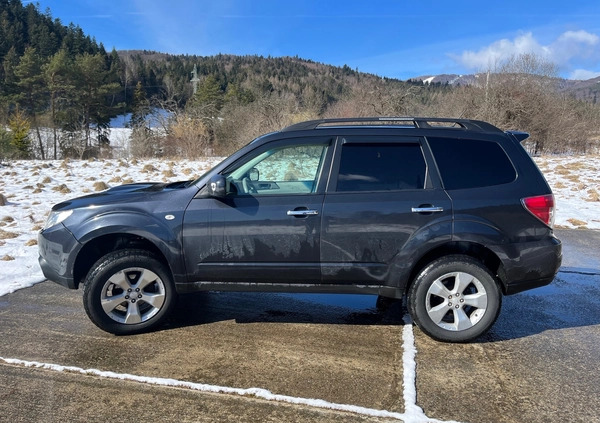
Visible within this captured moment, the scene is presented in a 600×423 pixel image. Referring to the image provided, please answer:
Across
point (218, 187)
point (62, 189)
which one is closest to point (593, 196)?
point (218, 187)

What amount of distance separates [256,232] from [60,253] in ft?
5.86

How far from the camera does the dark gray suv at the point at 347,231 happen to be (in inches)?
144

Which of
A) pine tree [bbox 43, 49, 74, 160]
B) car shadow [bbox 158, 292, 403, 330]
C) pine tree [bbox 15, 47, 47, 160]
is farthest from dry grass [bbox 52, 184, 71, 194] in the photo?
pine tree [bbox 15, 47, 47, 160]

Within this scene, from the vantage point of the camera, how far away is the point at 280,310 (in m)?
4.47

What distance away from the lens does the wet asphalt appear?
277 cm

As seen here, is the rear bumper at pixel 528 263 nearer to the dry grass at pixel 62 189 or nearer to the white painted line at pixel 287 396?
the white painted line at pixel 287 396

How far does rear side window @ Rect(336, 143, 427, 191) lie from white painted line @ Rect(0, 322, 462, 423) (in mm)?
1420

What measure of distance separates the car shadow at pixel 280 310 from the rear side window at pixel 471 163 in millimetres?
1496

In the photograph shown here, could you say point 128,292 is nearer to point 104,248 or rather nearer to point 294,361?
point 104,248

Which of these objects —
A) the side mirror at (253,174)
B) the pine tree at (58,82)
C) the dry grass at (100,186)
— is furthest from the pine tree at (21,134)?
the side mirror at (253,174)

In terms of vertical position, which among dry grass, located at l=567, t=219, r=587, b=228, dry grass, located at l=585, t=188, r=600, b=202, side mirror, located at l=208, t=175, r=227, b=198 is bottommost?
dry grass, located at l=567, t=219, r=587, b=228

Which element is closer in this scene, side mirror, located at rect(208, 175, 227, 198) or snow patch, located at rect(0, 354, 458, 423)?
snow patch, located at rect(0, 354, 458, 423)

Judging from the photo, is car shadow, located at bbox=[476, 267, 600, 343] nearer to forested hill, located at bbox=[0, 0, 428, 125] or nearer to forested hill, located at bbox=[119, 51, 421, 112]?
forested hill, located at bbox=[0, 0, 428, 125]

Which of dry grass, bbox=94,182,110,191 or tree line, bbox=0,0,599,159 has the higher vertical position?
tree line, bbox=0,0,599,159
